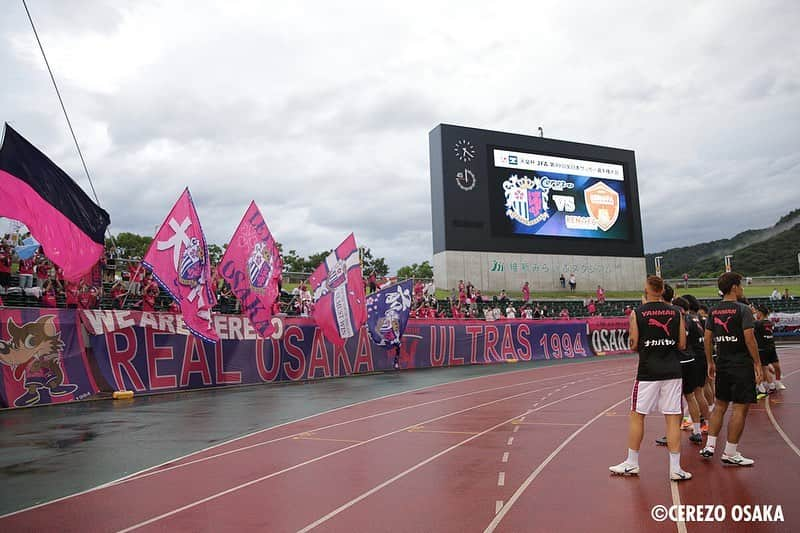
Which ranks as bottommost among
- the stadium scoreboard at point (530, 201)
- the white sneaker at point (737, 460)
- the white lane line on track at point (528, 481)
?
the white lane line on track at point (528, 481)

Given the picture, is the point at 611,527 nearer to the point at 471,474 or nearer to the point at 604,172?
the point at 471,474

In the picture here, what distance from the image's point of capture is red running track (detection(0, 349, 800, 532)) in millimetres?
5109

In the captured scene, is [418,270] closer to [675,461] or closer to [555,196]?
[555,196]

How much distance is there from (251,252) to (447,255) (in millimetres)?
17794

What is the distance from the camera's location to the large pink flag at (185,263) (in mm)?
13898

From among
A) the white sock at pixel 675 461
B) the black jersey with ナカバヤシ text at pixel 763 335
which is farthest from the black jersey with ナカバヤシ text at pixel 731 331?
the black jersey with ナカバヤシ text at pixel 763 335

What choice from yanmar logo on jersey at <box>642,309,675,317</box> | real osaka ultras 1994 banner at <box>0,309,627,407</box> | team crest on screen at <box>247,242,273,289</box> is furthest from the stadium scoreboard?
yanmar logo on jersey at <box>642,309,675,317</box>

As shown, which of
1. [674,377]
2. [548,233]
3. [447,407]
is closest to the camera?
[674,377]

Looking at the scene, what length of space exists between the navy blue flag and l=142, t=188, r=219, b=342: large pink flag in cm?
705

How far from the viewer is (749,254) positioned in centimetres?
9619

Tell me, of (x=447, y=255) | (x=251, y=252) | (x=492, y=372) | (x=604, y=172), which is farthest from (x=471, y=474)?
(x=604, y=172)

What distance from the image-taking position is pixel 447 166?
32781 millimetres

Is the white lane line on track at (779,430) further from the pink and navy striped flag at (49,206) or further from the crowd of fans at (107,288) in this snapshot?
the crowd of fans at (107,288)

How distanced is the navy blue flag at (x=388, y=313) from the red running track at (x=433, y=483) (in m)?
10.6
